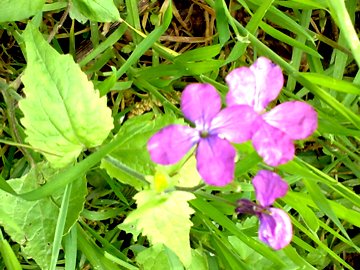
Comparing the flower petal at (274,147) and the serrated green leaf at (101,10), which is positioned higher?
the serrated green leaf at (101,10)

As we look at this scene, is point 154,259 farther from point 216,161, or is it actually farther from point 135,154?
point 216,161

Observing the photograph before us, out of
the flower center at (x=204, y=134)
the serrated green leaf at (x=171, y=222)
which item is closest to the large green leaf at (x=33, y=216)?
the serrated green leaf at (x=171, y=222)

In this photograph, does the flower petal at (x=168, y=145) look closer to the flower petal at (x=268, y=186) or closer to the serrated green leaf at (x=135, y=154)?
the flower petal at (x=268, y=186)

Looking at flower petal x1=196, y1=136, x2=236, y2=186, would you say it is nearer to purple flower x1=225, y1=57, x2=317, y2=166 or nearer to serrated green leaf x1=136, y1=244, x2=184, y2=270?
purple flower x1=225, y1=57, x2=317, y2=166

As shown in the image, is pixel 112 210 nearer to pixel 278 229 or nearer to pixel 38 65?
pixel 38 65

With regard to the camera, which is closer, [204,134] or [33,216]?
[204,134]

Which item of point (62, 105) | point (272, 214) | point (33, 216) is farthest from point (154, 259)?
point (272, 214)

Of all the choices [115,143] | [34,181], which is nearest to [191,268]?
[34,181]

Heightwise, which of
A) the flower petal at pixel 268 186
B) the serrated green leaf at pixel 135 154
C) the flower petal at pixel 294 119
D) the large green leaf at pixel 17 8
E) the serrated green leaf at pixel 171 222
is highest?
the large green leaf at pixel 17 8
